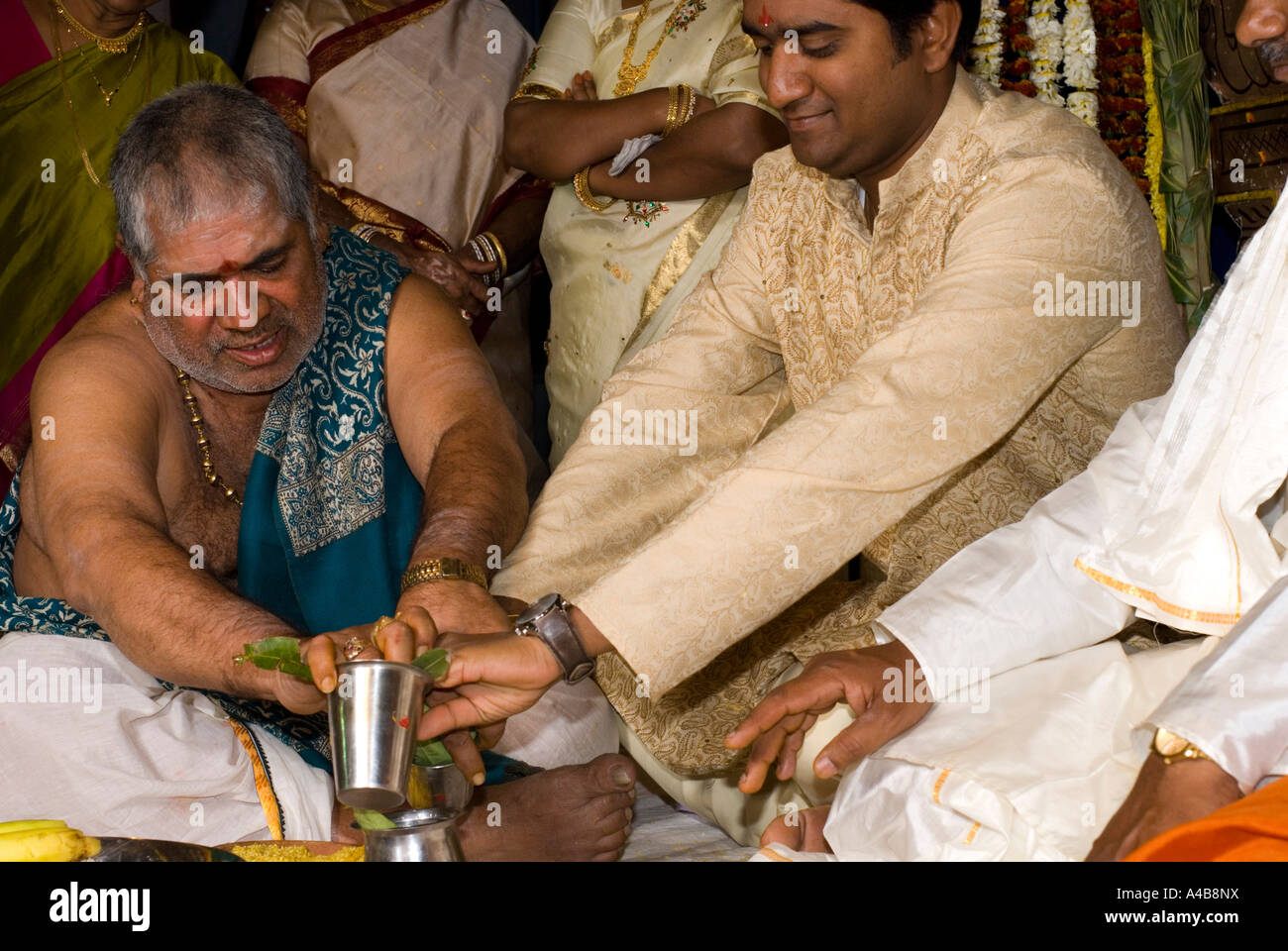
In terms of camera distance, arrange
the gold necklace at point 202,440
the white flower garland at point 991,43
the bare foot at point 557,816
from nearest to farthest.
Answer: the bare foot at point 557,816 → the gold necklace at point 202,440 → the white flower garland at point 991,43

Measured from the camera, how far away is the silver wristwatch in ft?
7.38

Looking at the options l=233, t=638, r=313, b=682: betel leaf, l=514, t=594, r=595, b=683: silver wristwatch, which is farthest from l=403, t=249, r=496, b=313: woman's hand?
l=233, t=638, r=313, b=682: betel leaf

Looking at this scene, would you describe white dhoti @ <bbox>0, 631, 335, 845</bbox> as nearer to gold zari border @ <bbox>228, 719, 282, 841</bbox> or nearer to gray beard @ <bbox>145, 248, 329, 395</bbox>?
gold zari border @ <bbox>228, 719, 282, 841</bbox>

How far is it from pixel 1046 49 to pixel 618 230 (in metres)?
1.21

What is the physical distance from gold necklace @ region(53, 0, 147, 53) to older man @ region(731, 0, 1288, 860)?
9.32 ft

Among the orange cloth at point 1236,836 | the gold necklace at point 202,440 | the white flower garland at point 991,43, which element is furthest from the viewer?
the white flower garland at point 991,43

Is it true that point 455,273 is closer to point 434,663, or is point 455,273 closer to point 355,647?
point 355,647

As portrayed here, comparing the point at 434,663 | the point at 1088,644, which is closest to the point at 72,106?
the point at 434,663

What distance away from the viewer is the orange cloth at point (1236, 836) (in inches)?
59.7

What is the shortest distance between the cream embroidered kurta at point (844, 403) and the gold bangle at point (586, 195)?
0.77 meters

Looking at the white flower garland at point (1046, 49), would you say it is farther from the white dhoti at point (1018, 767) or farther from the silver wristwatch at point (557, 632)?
the silver wristwatch at point (557, 632)

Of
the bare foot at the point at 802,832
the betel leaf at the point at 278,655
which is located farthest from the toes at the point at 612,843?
the betel leaf at the point at 278,655

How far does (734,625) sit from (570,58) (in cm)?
209

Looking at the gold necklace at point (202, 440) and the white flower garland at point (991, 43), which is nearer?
the gold necklace at point (202, 440)
